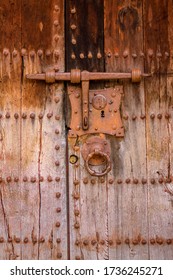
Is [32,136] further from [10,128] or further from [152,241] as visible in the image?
[152,241]

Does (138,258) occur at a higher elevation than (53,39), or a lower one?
lower

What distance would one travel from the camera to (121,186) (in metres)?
2.92

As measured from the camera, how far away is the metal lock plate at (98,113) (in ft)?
9.66

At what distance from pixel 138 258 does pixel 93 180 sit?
0.37 metres

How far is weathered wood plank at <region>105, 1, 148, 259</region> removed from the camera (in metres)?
2.89

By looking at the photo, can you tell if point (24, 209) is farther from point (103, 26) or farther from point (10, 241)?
point (103, 26)

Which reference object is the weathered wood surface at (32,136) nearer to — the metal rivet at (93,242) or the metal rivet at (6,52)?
the metal rivet at (6,52)

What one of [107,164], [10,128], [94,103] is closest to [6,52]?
[10,128]

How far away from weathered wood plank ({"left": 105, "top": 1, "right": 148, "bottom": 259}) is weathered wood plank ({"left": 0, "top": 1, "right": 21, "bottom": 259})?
15.4 inches

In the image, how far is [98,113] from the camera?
2955mm

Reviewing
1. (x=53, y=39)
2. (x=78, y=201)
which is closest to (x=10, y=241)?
(x=78, y=201)

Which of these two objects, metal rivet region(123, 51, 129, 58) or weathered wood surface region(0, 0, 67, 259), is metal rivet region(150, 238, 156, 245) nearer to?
weathered wood surface region(0, 0, 67, 259)

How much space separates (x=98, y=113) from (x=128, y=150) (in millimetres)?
203

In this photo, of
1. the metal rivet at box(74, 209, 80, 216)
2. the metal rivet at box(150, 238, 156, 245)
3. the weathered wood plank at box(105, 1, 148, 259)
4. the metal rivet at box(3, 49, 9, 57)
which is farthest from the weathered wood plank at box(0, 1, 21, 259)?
the metal rivet at box(150, 238, 156, 245)
